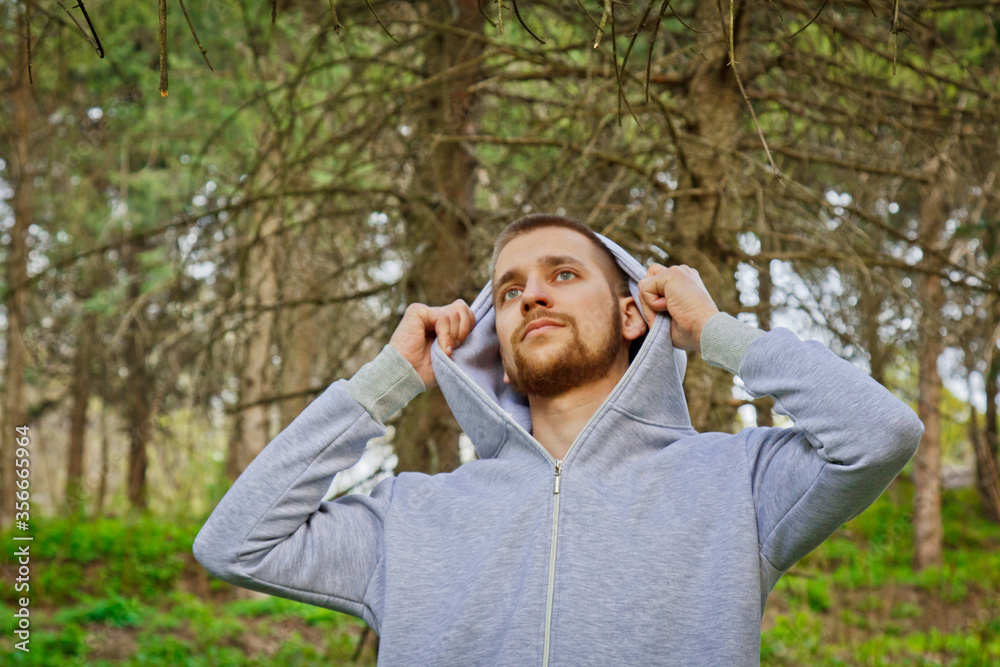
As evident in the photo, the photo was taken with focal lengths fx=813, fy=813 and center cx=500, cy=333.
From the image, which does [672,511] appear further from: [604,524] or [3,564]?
[3,564]

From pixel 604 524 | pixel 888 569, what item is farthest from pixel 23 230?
pixel 888 569

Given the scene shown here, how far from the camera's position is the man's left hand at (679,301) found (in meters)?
2.10

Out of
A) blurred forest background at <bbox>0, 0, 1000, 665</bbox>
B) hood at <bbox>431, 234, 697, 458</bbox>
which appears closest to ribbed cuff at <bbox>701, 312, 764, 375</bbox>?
hood at <bbox>431, 234, 697, 458</bbox>

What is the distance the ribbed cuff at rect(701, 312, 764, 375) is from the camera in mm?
1947

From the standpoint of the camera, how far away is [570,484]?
205 centimetres

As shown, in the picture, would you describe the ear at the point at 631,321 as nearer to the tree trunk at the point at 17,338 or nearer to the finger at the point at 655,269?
the finger at the point at 655,269

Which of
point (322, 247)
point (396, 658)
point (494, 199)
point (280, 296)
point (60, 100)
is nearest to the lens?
point (396, 658)

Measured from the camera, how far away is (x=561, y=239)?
8.04 feet

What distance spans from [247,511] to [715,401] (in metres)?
1.95

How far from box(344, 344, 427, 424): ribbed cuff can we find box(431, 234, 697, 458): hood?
110 mm

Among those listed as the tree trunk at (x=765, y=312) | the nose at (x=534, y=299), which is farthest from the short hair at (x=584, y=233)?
the tree trunk at (x=765, y=312)

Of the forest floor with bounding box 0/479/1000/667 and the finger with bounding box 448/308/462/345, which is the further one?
the forest floor with bounding box 0/479/1000/667

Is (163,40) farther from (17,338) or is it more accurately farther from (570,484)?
(17,338)

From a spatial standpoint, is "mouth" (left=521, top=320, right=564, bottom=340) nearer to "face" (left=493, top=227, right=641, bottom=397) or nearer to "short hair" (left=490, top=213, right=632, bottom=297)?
"face" (left=493, top=227, right=641, bottom=397)
